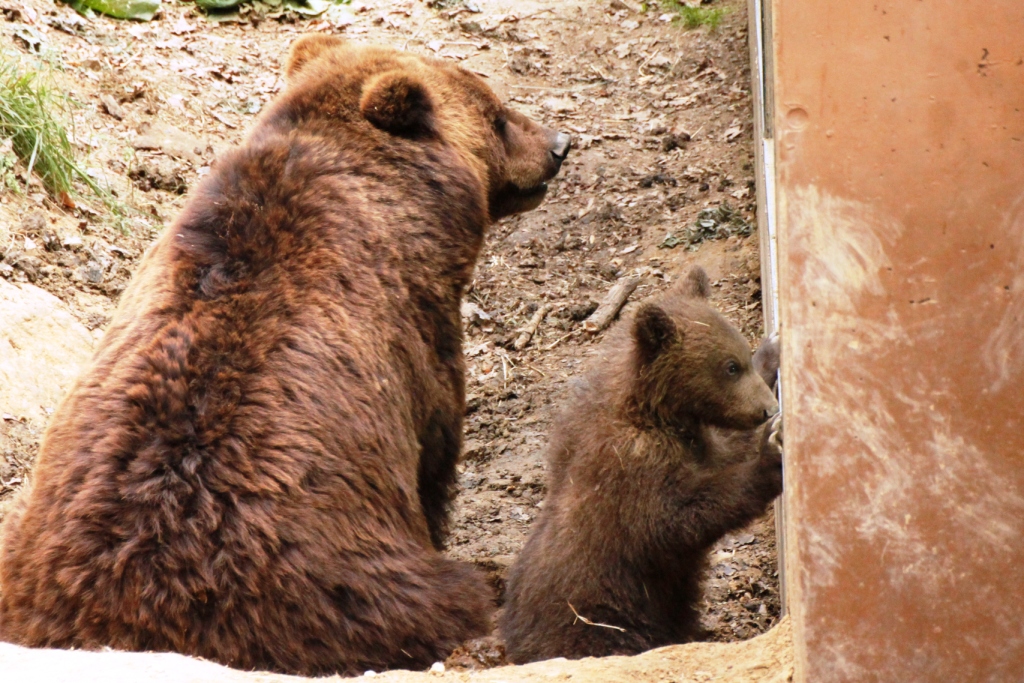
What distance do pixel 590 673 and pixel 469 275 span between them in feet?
6.62

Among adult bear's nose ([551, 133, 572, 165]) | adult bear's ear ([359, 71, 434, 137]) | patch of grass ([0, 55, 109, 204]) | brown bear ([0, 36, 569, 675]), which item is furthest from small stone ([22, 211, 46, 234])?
adult bear's nose ([551, 133, 572, 165])

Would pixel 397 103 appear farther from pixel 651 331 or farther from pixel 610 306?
pixel 610 306

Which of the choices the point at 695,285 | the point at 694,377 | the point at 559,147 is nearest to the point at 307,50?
the point at 559,147

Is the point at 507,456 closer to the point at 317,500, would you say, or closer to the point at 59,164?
the point at 317,500

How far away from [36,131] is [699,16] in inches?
237

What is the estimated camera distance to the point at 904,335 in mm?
3037

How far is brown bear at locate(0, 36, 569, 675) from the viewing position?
3959mm

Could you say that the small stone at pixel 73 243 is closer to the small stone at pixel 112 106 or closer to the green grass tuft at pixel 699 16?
the small stone at pixel 112 106

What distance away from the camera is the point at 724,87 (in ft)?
32.3

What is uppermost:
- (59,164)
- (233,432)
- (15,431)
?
(233,432)

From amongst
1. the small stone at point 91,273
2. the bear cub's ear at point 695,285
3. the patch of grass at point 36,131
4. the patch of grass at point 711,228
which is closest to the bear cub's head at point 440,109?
the bear cub's ear at point 695,285

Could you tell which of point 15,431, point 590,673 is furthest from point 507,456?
point 590,673

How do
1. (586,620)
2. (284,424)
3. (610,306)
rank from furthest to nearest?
(610,306) → (586,620) → (284,424)

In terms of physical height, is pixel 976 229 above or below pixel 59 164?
above
